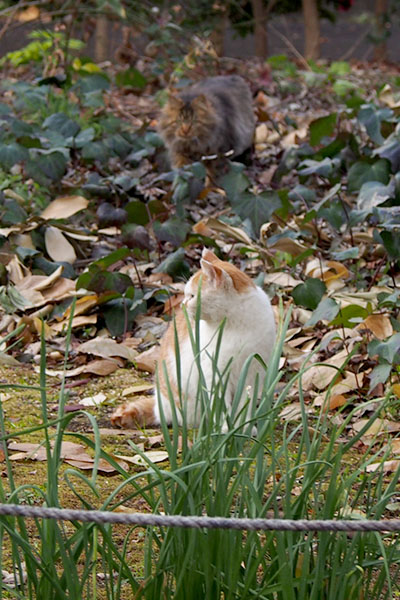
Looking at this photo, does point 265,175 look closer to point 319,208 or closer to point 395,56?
point 319,208

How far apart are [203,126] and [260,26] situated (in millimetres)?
5742

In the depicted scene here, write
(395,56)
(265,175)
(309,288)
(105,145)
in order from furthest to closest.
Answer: (395,56) → (265,175) → (105,145) → (309,288)

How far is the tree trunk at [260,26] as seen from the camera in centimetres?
1070

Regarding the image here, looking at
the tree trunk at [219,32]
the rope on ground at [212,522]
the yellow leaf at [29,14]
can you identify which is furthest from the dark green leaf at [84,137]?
the tree trunk at [219,32]

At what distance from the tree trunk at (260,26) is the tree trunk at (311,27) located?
61cm

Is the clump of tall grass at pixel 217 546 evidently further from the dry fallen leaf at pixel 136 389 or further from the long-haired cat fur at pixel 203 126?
the long-haired cat fur at pixel 203 126

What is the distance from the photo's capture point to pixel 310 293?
3316mm

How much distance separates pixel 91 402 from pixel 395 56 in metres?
11.6

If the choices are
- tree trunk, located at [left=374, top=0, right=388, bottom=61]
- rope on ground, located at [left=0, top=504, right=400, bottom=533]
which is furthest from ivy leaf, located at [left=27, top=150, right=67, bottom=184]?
tree trunk, located at [left=374, top=0, right=388, bottom=61]

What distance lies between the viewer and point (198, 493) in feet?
4.87

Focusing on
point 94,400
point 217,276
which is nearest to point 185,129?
point 94,400

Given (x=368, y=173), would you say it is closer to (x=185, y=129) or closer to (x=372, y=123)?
(x=372, y=123)

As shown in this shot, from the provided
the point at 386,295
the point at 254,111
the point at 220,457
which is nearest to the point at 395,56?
the point at 254,111

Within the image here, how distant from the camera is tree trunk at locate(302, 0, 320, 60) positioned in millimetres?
10250
